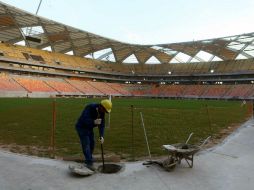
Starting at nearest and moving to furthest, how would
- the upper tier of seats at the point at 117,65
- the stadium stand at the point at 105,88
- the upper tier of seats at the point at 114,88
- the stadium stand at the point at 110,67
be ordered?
the upper tier of seats at the point at 114,88
the stadium stand at the point at 110,67
the upper tier of seats at the point at 117,65
the stadium stand at the point at 105,88

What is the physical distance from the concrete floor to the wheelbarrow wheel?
0.39 ft

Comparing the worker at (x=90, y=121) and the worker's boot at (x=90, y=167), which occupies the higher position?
the worker at (x=90, y=121)

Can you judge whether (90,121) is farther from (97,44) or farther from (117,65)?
(117,65)

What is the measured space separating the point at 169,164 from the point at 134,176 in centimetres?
105

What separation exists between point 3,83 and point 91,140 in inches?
2211

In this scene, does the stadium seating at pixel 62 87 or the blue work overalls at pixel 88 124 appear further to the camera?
the stadium seating at pixel 62 87

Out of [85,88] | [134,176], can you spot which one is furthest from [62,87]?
[134,176]

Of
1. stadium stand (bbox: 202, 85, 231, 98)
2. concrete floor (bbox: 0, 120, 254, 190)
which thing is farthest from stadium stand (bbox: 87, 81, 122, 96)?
concrete floor (bbox: 0, 120, 254, 190)

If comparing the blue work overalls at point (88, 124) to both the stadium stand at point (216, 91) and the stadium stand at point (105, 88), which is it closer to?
the stadium stand at point (105, 88)

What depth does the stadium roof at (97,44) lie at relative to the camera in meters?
63.5

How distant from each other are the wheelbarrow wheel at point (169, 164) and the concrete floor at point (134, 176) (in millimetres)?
118

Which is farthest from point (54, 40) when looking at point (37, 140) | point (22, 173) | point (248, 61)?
point (22, 173)

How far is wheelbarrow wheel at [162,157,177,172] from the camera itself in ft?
24.9

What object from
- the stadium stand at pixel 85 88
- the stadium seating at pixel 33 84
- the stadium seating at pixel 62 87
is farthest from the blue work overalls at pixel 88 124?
the stadium stand at pixel 85 88
